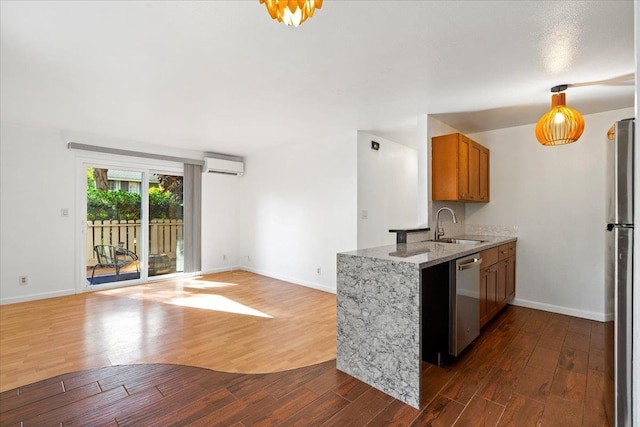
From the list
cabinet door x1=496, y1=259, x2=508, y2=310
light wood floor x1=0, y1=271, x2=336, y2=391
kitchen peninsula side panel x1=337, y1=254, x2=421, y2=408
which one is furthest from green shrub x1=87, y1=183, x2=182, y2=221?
cabinet door x1=496, y1=259, x2=508, y2=310

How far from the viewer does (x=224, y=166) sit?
5867 millimetres

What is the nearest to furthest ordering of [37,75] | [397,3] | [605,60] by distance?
[397,3], [605,60], [37,75]

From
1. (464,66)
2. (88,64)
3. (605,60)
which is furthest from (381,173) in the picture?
(88,64)

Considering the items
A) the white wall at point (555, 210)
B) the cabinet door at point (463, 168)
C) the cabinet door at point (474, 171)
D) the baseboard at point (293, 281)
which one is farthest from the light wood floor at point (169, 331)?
the white wall at point (555, 210)

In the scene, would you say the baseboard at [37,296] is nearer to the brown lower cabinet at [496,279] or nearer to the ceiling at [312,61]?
the ceiling at [312,61]

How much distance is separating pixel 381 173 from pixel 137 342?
12.6 ft

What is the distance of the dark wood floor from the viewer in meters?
1.78

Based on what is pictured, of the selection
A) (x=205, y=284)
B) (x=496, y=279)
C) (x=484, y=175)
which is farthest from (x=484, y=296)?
(x=205, y=284)

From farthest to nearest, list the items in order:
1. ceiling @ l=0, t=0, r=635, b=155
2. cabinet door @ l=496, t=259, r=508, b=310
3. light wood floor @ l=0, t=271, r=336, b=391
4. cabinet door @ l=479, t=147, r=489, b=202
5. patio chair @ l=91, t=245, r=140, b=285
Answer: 1. patio chair @ l=91, t=245, r=140, b=285
2. cabinet door @ l=479, t=147, r=489, b=202
3. cabinet door @ l=496, t=259, r=508, b=310
4. light wood floor @ l=0, t=271, r=336, b=391
5. ceiling @ l=0, t=0, r=635, b=155

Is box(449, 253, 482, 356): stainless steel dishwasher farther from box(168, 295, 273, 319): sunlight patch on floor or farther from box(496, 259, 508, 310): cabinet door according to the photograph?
box(168, 295, 273, 319): sunlight patch on floor

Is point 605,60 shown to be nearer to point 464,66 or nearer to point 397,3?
point 464,66

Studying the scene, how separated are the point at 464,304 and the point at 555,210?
88.0 inches

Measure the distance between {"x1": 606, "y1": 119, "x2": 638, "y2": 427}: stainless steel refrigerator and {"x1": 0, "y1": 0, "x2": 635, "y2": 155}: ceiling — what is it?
0.83 metres

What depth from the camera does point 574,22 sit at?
1.81 m
